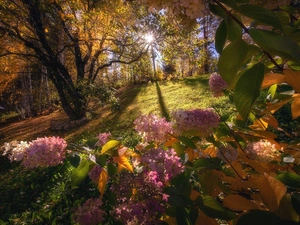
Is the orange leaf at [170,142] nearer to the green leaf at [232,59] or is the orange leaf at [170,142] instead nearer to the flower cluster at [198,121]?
the flower cluster at [198,121]

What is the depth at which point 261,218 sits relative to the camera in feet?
1.43

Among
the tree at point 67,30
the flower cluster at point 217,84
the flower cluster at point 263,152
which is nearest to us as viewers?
the flower cluster at point 263,152

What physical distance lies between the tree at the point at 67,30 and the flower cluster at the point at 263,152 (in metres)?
6.58

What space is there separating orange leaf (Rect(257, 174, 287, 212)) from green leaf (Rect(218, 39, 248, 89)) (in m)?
0.27

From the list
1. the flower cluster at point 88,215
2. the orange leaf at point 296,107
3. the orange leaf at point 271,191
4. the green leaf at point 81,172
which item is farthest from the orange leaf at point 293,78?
the flower cluster at point 88,215

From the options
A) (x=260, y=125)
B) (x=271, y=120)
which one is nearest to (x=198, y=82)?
(x=260, y=125)

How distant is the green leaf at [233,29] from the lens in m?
0.43

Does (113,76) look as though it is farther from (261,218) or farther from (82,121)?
(261,218)

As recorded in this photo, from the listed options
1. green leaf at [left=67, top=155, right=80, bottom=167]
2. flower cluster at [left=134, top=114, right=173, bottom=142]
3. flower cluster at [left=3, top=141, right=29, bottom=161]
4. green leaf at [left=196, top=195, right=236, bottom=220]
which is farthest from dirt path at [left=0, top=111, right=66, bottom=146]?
green leaf at [left=196, top=195, right=236, bottom=220]

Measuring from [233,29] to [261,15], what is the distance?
75 mm

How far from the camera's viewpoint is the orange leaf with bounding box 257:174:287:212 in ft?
1.59

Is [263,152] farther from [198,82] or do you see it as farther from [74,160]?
[198,82]

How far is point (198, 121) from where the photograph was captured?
0.99 m

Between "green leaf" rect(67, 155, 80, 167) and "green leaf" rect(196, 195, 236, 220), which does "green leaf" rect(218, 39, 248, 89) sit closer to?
"green leaf" rect(196, 195, 236, 220)
